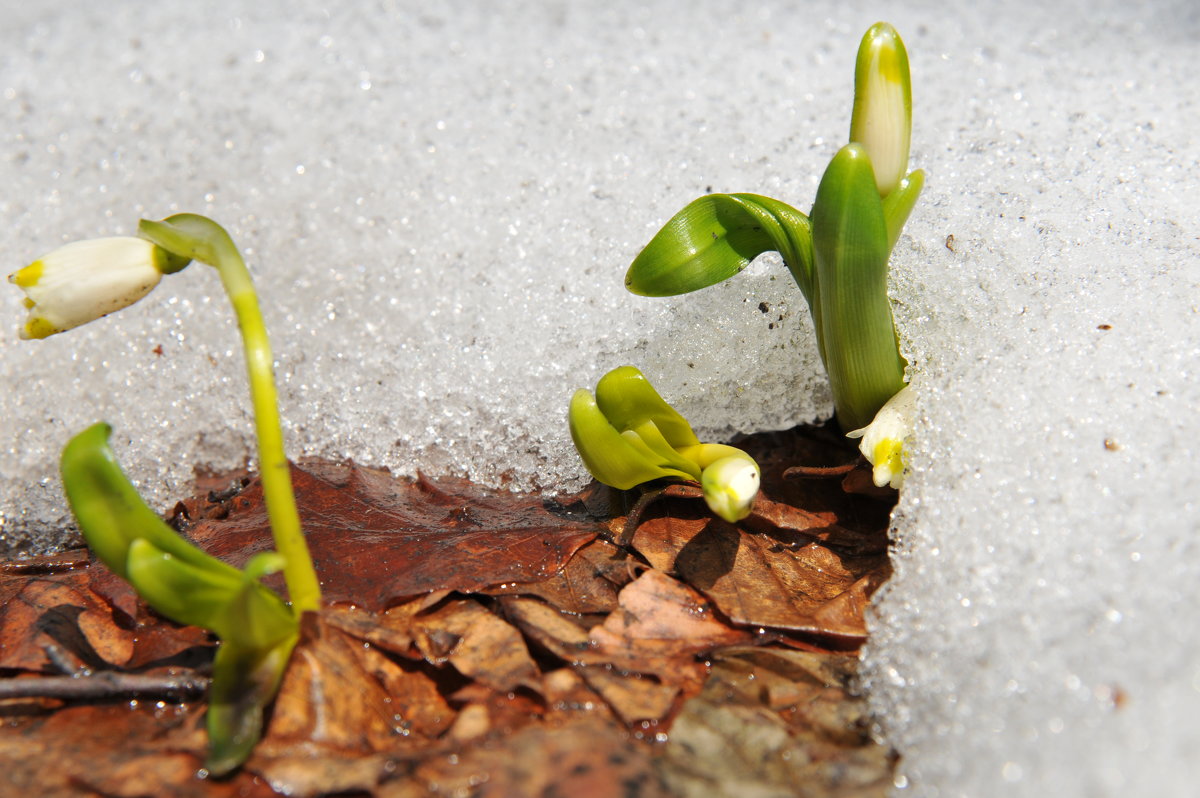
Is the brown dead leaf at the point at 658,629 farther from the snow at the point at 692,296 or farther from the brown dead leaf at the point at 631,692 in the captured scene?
the snow at the point at 692,296

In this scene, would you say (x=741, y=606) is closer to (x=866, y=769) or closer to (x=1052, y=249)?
(x=866, y=769)

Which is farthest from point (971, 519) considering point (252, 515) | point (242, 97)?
point (242, 97)

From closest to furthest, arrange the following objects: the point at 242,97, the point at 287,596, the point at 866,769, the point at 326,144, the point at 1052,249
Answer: the point at 866,769, the point at 287,596, the point at 1052,249, the point at 326,144, the point at 242,97

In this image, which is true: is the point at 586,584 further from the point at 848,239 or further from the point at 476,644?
the point at 848,239

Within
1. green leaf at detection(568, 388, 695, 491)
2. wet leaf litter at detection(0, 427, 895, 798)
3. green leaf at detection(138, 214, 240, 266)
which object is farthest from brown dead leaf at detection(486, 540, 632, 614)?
green leaf at detection(138, 214, 240, 266)

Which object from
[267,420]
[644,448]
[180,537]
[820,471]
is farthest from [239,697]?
[820,471]

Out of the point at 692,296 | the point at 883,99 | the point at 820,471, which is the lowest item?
the point at 820,471
